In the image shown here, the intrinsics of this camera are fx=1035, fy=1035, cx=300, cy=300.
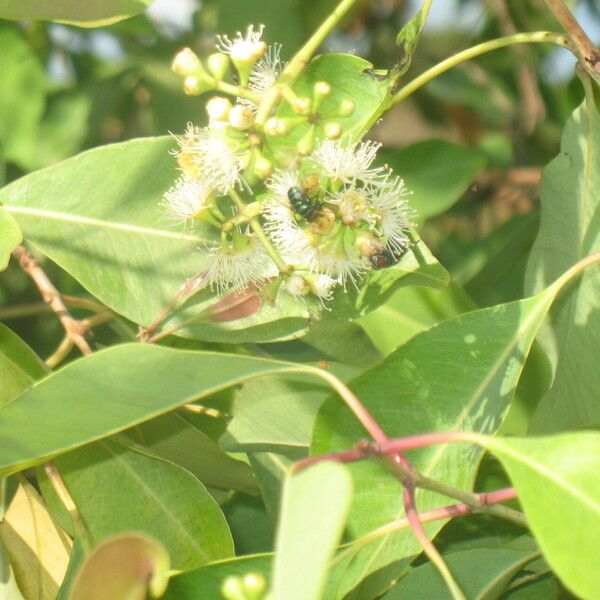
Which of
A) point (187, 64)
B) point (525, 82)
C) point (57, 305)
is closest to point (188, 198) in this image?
point (187, 64)

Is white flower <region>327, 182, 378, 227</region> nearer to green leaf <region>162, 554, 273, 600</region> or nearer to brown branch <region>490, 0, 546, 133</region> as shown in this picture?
green leaf <region>162, 554, 273, 600</region>

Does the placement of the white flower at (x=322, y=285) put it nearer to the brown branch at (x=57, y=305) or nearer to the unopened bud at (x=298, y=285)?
the unopened bud at (x=298, y=285)

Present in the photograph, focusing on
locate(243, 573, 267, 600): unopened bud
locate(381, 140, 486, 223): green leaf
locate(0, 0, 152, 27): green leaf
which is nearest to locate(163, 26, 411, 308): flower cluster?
locate(0, 0, 152, 27): green leaf

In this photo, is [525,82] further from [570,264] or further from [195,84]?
[195,84]

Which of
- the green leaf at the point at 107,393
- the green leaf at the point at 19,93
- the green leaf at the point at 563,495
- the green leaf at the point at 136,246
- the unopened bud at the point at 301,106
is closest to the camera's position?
the green leaf at the point at 563,495

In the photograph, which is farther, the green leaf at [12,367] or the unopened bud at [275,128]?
the green leaf at [12,367]

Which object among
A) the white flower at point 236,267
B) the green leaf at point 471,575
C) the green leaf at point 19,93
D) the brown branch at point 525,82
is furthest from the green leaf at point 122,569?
the brown branch at point 525,82
